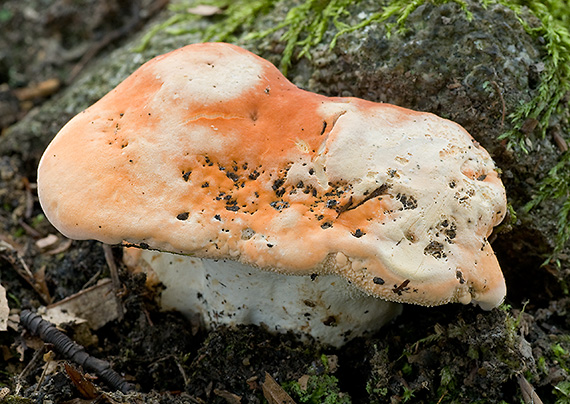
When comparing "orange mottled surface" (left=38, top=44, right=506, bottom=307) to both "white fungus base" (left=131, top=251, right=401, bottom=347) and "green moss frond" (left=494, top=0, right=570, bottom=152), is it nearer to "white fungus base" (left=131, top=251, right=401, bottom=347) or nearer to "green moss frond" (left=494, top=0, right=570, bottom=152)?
"white fungus base" (left=131, top=251, right=401, bottom=347)

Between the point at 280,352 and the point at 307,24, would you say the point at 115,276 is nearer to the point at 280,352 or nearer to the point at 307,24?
the point at 280,352

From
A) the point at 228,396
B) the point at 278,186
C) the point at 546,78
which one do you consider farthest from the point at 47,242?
the point at 546,78

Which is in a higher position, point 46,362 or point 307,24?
point 307,24

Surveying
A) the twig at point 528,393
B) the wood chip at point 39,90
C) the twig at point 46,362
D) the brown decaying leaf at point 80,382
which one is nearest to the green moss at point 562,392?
the twig at point 528,393

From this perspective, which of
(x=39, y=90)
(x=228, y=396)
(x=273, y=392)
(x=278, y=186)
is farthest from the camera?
(x=39, y=90)

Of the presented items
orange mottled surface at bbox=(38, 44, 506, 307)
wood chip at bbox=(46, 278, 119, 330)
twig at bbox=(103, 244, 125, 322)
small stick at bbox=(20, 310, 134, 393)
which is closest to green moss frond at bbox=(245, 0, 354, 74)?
orange mottled surface at bbox=(38, 44, 506, 307)

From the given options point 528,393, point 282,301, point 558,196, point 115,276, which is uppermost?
point 558,196
